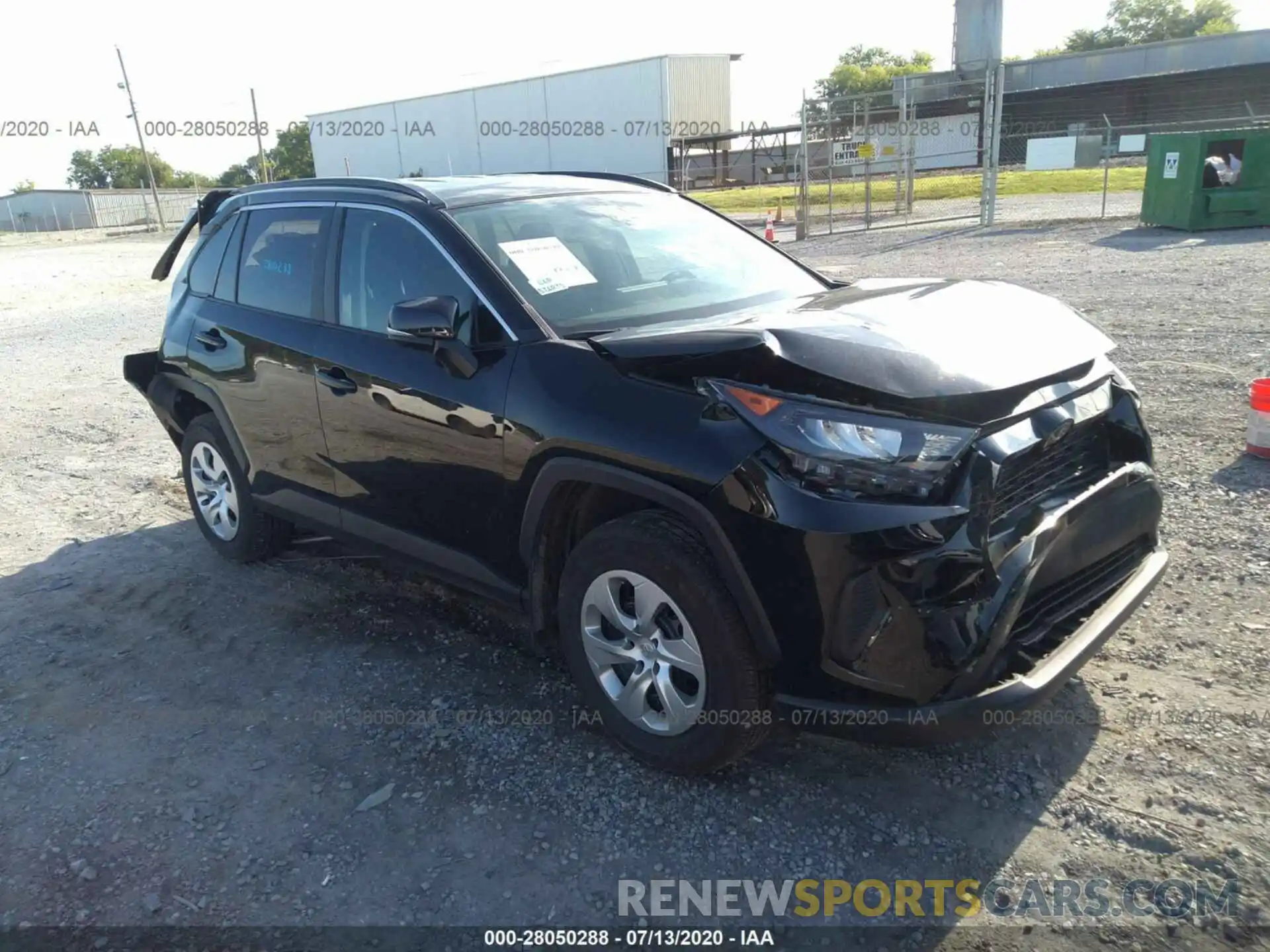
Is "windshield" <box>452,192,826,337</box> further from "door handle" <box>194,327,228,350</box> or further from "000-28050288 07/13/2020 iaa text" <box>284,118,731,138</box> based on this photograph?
"000-28050288 07/13/2020 iaa text" <box>284,118,731,138</box>

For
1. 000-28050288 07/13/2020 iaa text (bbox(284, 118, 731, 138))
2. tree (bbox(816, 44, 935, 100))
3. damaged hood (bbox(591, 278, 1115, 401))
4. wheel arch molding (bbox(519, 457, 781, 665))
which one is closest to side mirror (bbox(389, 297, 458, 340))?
damaged hood (bbox(591, 278, 1115, 401))

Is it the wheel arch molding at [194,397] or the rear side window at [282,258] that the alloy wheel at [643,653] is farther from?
the wheel arch molding at [194,397]

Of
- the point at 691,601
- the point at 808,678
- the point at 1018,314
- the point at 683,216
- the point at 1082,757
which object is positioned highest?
the point at 683,216

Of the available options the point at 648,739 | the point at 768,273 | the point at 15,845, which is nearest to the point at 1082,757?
the point at 648,739

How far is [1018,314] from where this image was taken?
3314 mm

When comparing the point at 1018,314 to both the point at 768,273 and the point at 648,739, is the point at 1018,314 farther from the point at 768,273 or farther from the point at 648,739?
the point at 648,739

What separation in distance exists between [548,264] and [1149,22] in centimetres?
9542

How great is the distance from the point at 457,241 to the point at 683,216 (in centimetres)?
128

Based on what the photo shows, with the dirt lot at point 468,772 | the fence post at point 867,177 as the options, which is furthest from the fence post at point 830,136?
the dirt lot at point 468,772

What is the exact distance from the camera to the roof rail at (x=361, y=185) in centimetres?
394

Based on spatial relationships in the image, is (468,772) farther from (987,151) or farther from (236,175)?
(236,175)

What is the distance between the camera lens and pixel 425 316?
3324mm

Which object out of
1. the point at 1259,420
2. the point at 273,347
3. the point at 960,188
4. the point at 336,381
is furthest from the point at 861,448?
the point at 960,188

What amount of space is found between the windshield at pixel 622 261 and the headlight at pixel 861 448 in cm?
103
